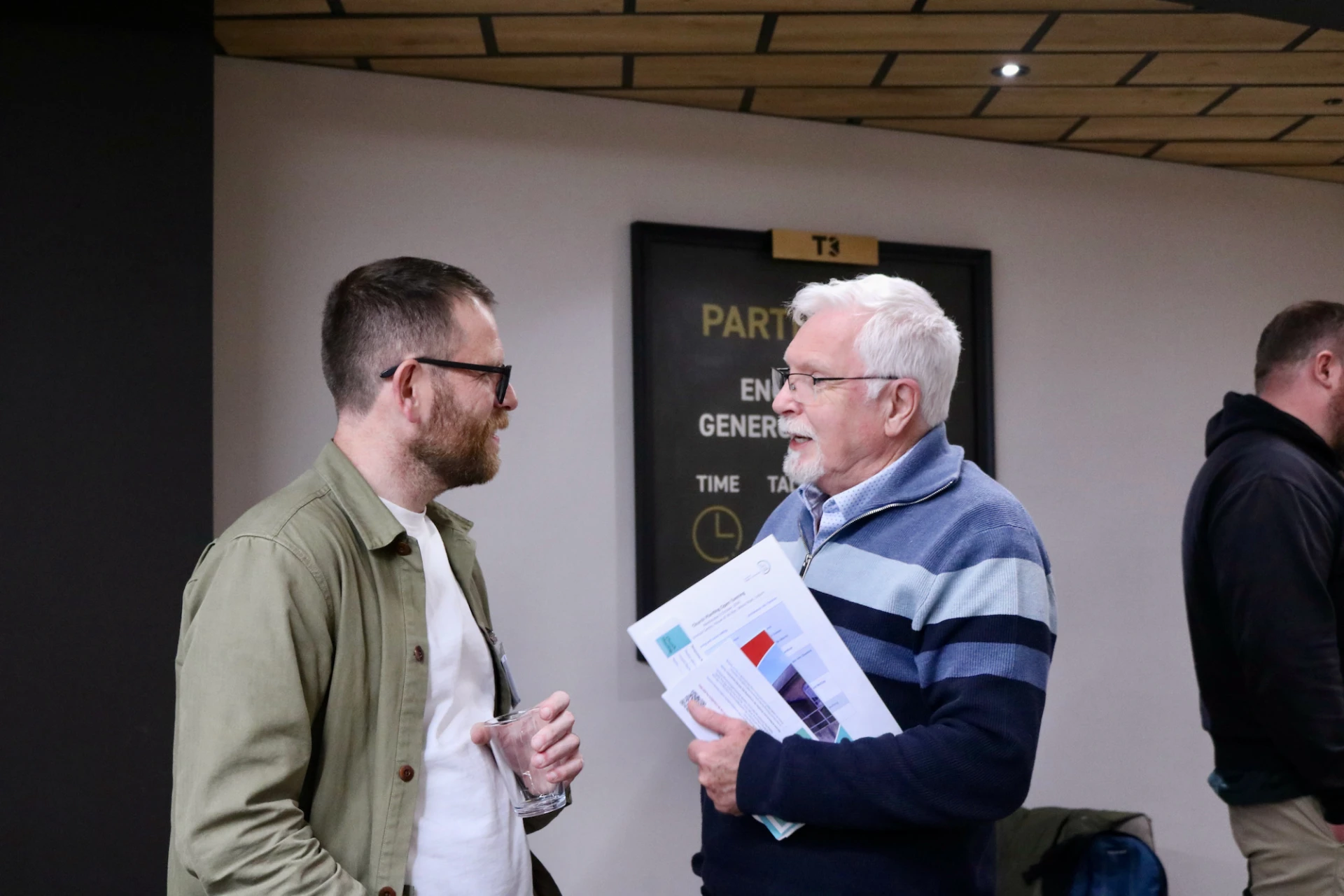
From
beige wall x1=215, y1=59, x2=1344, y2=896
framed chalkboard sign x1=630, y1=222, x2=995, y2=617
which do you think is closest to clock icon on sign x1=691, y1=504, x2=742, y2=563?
framed chalkboard sign x1=630, y1=222, x2=995, y2=617

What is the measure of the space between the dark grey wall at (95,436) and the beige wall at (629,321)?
19.4 inches

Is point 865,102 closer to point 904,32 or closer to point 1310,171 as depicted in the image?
point 904,32

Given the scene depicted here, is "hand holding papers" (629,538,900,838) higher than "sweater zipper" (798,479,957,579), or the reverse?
"sweater zipper" (798,479,957,579)

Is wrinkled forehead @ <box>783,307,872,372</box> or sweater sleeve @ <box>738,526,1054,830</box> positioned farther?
wrinkled forehead @ <box>783,307,872,372</box>

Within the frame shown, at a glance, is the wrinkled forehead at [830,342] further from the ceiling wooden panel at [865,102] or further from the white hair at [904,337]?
the ceiling wooden panel at [865,102]

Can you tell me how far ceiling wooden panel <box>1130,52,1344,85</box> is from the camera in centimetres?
277

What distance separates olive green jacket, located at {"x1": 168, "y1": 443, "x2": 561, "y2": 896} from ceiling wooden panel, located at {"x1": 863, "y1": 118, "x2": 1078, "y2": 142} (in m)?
2.41

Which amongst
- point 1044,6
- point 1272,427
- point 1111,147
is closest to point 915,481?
point 1272,427

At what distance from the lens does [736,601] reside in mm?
1467

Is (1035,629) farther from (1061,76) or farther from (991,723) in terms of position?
(1061,76)

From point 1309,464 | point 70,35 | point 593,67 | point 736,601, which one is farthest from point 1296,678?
point 70,35

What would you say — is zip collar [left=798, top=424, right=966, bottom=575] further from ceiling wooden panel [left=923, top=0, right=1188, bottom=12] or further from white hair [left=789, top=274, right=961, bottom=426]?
ceiling wooden panel [left=923, top=0, right=1188, bottom=12]

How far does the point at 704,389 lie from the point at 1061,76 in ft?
4.23

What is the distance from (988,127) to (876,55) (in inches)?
29.7
